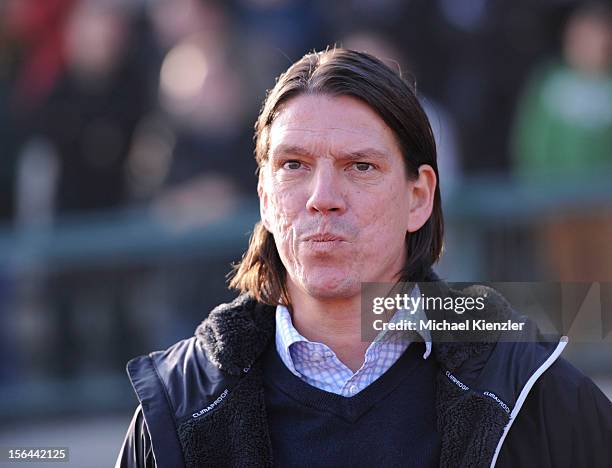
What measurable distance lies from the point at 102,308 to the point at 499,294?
12.2 ft

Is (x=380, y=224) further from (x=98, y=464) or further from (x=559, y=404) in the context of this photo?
(x=98, y=464)

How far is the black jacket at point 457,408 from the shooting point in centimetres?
309

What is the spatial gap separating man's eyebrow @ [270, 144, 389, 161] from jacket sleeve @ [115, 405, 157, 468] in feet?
2.50

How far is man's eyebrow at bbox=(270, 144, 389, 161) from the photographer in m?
3.23

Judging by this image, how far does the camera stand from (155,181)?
22.3 ft

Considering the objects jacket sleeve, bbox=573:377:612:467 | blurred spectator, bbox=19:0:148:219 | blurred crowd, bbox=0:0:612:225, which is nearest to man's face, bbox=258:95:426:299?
jacket sleeve, bbox=573:377:612:467

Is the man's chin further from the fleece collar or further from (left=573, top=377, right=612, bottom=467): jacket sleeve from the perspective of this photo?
(left=573, top=377, right=612, bottom=467): jacket sleeve

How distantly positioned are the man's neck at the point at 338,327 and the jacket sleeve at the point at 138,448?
487 millimetres

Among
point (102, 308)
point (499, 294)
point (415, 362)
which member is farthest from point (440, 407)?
point (102, 308)

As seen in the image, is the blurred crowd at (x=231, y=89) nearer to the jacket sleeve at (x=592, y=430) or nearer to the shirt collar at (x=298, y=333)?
the shirt collar at (x=298, y=333)

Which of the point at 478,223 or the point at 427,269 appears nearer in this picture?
the point at 427,269

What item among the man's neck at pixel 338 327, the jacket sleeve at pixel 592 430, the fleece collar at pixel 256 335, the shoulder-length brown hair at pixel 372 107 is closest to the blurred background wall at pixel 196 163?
the shoulder-length brown hair at pixel 372 107

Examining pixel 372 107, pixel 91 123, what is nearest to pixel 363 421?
pixel 372 107

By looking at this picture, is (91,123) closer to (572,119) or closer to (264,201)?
(572,119)
